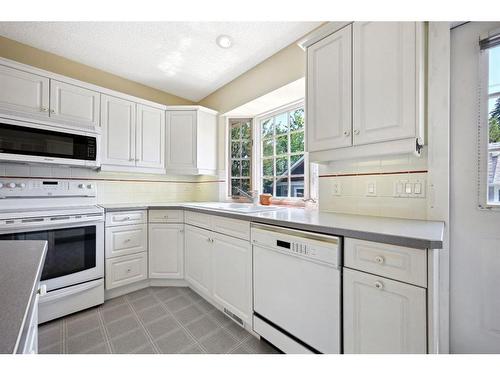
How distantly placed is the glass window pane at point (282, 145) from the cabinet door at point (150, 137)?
56.3 inches

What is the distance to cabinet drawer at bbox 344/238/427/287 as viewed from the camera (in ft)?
2.80

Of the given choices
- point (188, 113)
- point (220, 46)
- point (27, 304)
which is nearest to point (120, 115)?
point (188, 113)

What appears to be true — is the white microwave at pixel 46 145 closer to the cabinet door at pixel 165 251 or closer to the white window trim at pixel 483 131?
the cabinet door at pixel 165 251

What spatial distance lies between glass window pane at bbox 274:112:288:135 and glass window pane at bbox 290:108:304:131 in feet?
0.26

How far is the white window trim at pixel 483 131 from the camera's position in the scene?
47.3 inches

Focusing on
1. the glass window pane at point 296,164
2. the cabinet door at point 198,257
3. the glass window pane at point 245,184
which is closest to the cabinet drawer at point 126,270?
the cabinet door at point 198,257

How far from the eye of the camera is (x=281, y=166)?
249 centimetres

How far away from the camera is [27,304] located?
1.44 ft

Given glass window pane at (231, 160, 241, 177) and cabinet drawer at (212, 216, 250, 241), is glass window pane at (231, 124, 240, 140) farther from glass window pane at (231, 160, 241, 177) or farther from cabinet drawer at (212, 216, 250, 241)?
cabinet drawer at (212, 216, 250, 241)

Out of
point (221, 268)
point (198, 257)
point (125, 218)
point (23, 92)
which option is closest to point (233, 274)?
point (221, 268)

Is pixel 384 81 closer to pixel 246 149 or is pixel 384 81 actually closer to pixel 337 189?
pixel 337 189

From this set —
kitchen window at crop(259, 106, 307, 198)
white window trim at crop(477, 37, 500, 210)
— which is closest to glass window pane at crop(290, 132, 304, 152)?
kitchen window at crop(259, 106, 307, 198)
